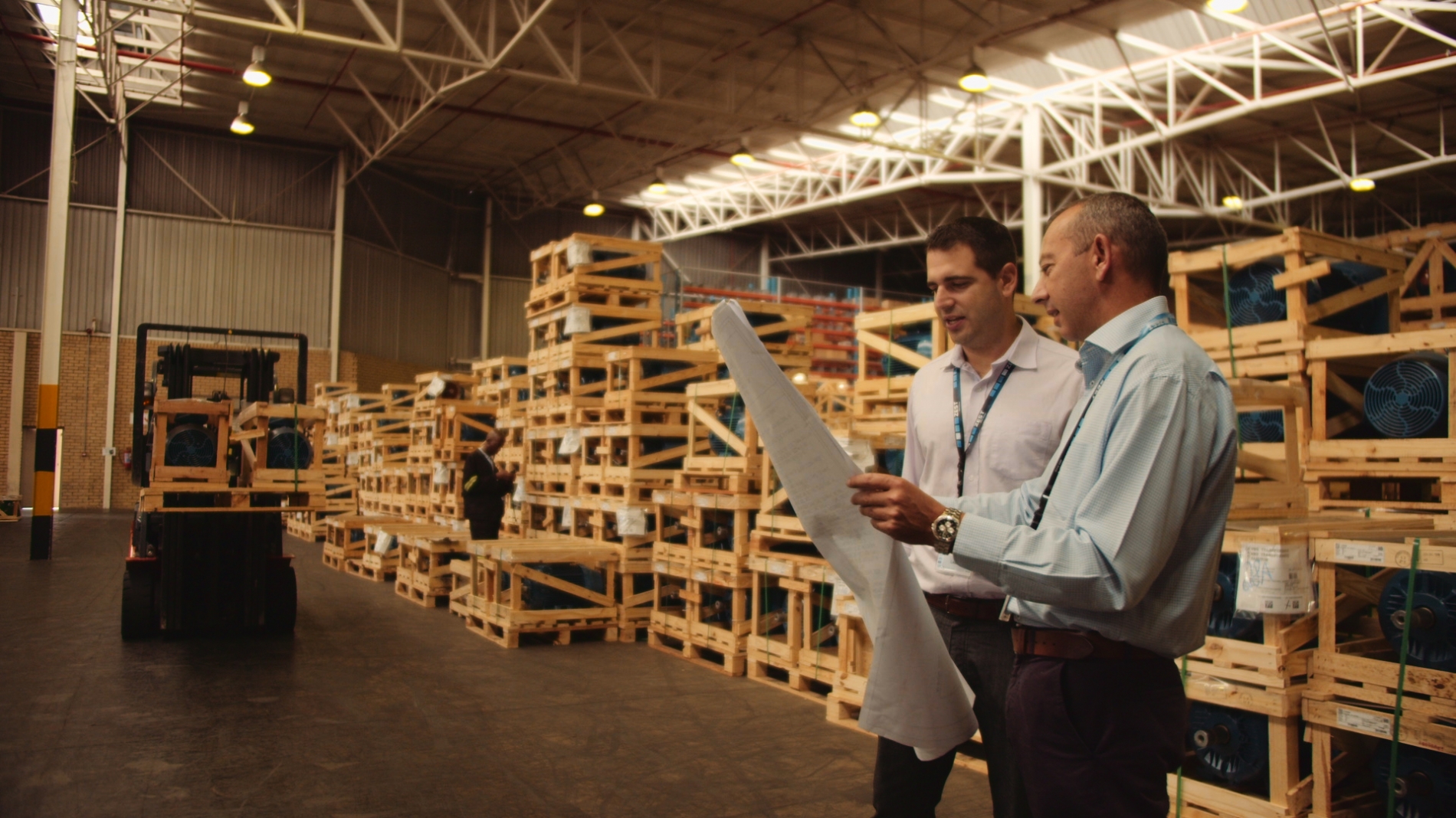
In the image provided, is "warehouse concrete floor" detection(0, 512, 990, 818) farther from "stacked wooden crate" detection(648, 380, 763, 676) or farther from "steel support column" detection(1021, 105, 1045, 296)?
"steel support column" detection(1021, 105, 1045, 296)

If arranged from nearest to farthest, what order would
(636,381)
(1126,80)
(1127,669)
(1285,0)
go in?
1. (1127,669)
2. (636,381)
3. (1285,0)
4. (1126,80)

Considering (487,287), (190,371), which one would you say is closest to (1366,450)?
(190,371)

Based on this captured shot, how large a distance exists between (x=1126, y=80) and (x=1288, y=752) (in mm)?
17642

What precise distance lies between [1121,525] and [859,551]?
0.64m

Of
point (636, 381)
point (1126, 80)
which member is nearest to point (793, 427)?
point (636, 381)

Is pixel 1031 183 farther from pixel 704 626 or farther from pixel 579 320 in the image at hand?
pixel 704 626

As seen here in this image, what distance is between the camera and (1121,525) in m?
1.78

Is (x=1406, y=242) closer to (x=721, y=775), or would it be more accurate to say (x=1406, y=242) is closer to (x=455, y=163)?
(x=721, y=775)

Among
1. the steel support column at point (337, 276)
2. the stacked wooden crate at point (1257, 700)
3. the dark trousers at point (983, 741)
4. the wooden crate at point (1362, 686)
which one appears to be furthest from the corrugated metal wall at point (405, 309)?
the dark trousers at point (983, 741)

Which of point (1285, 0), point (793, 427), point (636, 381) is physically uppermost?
point (1285, 0)

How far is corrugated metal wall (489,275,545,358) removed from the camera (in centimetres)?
2977

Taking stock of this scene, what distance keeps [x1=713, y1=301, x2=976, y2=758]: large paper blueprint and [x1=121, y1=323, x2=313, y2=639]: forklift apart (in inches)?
286

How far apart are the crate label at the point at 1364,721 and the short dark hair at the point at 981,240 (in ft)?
9.09

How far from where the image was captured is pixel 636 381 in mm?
9656
